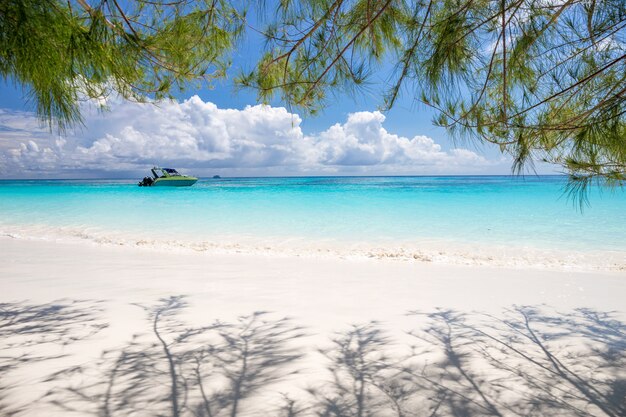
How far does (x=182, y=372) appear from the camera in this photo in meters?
1.69

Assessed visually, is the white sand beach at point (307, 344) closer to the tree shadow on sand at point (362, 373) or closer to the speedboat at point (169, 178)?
the tree shadow on sand at point (362, 373)

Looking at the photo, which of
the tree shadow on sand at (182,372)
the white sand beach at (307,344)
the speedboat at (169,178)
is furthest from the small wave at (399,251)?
the speedboat at (169,178)

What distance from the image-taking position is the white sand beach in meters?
1.50

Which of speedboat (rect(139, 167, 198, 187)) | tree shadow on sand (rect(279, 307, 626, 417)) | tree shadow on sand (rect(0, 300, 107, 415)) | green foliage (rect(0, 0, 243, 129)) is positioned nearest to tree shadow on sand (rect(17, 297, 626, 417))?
tree shadow on sand (rect(279, 307, 626, 417))

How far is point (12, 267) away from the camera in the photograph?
389 cm

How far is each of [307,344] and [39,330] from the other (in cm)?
169

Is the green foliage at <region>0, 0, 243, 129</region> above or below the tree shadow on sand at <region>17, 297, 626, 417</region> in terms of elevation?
above

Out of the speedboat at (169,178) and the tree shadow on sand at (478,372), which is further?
the speedboat at (169,178)

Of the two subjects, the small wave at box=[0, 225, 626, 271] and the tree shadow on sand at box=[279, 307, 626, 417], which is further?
the small wave at box=[0, 225, 626, 271]

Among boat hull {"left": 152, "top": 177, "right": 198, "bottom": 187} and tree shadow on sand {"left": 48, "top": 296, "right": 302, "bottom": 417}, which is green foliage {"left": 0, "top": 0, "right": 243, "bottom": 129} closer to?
tree shadow on sand {"left": 48, "top": 296, "right": 302, "bottom": 417}

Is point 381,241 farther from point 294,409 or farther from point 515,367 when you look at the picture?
point 294,409

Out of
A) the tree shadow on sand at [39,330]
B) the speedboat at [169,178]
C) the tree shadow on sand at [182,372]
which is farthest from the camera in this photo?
the speedboat at [169,178]

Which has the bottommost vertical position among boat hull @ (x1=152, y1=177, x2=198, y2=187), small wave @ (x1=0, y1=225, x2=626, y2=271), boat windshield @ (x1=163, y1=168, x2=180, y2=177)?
small wave @ (x1=0, y1=225, x2=626, y2=271)

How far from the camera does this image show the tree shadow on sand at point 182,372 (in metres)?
1.44
